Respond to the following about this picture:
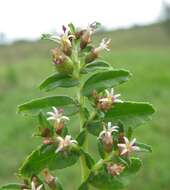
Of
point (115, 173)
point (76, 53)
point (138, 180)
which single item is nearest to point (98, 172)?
point (115, 173)

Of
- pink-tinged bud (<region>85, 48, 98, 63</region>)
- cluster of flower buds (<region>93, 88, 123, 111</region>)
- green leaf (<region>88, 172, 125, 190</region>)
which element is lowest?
green leaf (<region>88, 172, 125, 190</region>)

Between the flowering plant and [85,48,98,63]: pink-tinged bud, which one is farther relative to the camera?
[85,48,98,63]: pink-tinged bud

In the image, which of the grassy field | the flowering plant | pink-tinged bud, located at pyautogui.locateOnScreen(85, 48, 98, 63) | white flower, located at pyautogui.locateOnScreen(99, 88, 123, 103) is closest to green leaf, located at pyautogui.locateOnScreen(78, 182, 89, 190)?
the flowering plant

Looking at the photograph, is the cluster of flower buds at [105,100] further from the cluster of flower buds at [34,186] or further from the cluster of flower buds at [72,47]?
the cluster of flower buds at [34,186]

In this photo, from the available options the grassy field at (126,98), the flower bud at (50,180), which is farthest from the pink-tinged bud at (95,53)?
the grassy field at (126,98)

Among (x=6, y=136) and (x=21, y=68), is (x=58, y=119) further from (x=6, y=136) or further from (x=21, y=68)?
(x=21, y=68)

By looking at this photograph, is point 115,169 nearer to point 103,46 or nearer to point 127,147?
point 127,147

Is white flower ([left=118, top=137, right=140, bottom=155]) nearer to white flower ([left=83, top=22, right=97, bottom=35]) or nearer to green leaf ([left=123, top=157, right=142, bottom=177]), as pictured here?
green leaf ([left=123, top=157, right=142, bottom=177])

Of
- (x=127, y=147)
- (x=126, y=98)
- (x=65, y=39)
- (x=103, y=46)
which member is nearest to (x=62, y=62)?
(x=65, y=39)
